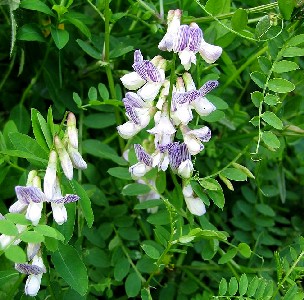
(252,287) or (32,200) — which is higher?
(32,200)

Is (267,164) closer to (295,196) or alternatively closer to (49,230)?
(295,196)

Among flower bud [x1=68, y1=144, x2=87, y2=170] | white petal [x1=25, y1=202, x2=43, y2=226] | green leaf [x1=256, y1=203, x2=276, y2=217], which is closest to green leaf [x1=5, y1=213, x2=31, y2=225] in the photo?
white petal [x1=25, y1=202, x2=43, y2=226]

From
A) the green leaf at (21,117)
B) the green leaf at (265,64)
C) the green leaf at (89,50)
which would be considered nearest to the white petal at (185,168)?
the green leaf at (265,64)

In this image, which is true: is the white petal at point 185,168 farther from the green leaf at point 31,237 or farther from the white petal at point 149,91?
the green leaf at point 31,237

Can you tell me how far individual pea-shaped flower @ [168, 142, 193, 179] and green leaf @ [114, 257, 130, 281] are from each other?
28 cm

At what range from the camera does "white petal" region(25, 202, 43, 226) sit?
3.02 feet

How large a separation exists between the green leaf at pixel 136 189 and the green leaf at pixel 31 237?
1.09 feet

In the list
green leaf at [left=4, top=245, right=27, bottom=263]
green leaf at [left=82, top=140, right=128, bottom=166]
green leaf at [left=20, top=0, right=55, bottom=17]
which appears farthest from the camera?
green leaf at [left=82, top=140, right=128, bottom=166]

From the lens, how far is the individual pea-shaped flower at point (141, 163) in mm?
1059

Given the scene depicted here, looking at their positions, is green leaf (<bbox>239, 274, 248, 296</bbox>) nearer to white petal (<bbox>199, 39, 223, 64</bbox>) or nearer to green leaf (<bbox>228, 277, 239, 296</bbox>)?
green leaf (<bbox>228, 277, 239, 296</bbox>)

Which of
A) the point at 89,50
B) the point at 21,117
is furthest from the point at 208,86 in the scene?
the point at 21,117

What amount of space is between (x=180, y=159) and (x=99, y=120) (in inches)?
15.7

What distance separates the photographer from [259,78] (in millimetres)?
1104

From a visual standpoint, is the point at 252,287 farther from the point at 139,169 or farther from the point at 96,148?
the point at 96,148
